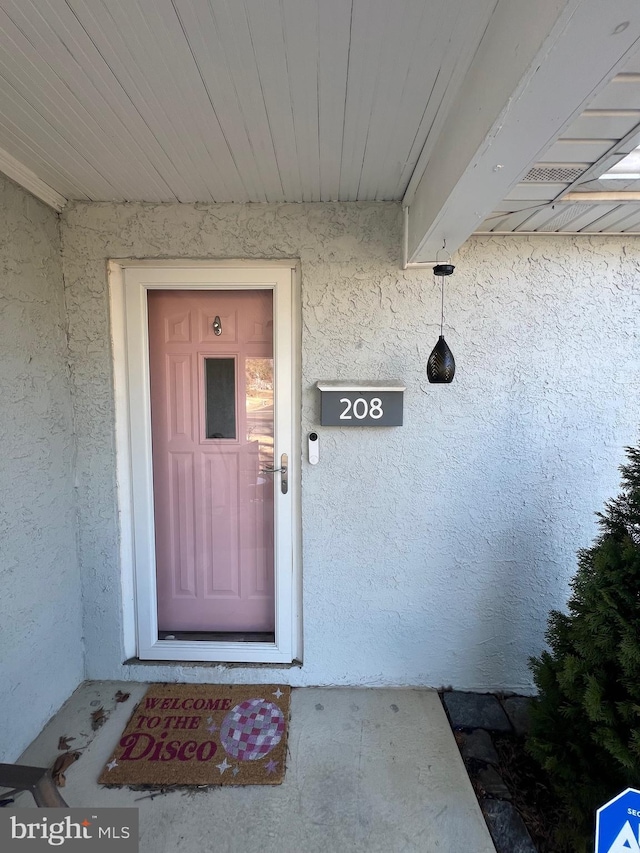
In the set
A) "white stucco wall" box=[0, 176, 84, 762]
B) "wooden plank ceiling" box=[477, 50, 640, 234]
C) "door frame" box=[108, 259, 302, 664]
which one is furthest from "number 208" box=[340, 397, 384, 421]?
"white stucco wall" box=[0, 176, 84, 762]

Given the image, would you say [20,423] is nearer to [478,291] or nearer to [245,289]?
[245,289]

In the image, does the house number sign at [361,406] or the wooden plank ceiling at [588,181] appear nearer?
the wooden plank ceiling at [588,181]

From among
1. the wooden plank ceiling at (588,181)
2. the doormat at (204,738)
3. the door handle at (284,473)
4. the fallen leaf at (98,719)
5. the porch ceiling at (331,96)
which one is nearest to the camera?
the porch ceiling at (331,96)

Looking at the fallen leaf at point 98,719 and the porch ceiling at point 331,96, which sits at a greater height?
the porch ceiling at point 331,96

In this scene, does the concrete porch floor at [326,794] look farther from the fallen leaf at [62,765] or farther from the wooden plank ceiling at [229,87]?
Result: the wooden plank ceiling at [229,87]

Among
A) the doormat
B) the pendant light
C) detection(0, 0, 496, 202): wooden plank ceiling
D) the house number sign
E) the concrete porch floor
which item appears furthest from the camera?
the house number sign

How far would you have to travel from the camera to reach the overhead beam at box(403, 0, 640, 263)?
3.75 ft

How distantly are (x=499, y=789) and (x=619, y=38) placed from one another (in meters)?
3.67

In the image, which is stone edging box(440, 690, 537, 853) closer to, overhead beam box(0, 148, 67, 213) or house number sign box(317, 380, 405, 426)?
house number sign box(317, 380, 405, 426)

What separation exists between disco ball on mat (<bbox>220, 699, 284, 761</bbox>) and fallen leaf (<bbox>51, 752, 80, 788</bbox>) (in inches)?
38.0

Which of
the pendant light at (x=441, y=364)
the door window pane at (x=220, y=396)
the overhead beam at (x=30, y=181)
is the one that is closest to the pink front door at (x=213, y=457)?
the door window pane at (x=220, y=396)

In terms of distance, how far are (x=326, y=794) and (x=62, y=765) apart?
1.73 meters

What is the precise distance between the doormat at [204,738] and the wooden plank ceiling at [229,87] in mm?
3855

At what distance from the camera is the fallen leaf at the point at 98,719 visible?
118 inches
